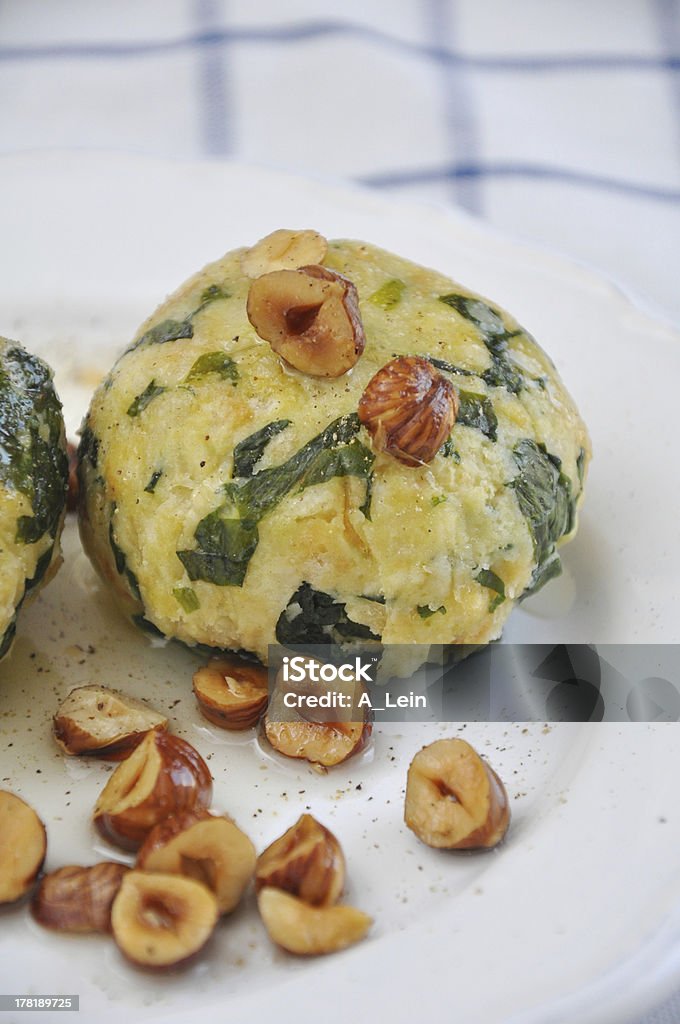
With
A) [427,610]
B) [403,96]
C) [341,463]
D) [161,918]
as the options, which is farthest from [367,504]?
[403,96]

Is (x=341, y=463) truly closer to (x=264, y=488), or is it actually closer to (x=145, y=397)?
(x=264, y=488)

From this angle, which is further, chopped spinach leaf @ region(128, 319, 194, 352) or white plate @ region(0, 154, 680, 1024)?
chopped spinach leaf @ region(128, 319, 194, 352)

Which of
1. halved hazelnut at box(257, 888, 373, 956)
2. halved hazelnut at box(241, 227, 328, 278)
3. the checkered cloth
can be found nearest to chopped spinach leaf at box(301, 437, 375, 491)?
halved hazelnut at box(241, 227, 328, 278)

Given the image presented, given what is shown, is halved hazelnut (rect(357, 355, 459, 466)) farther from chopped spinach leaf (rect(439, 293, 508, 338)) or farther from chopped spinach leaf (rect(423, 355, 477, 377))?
chopped spinach leaf (rect(439, 293, 508, 338))

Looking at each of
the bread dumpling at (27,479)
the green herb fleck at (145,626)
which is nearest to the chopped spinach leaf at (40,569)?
the bread dumpling at (27,479)

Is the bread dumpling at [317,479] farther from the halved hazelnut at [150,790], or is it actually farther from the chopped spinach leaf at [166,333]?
the halved hazelnut at [150,790]

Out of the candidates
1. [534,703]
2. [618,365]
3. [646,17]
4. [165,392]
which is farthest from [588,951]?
[646,17]
